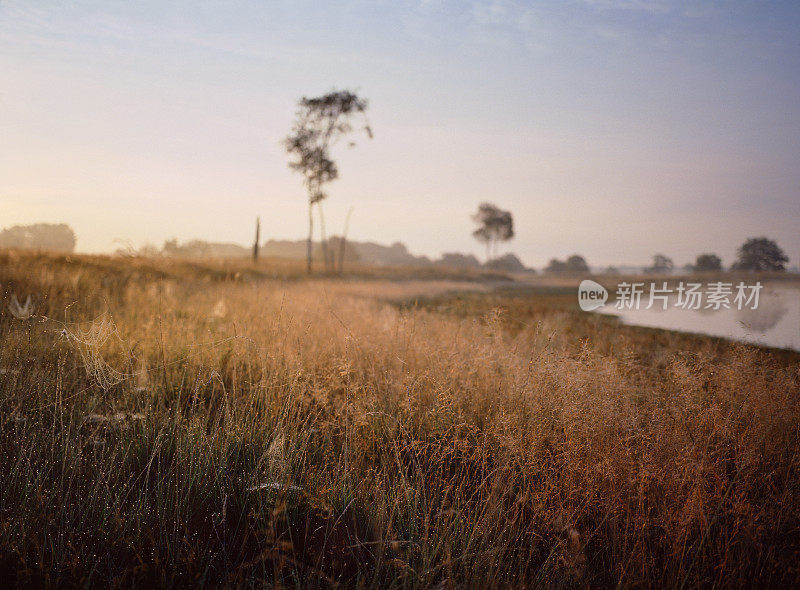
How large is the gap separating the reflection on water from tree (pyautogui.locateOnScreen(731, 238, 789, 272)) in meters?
44.4

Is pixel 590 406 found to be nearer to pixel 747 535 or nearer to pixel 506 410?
pixel 506 410

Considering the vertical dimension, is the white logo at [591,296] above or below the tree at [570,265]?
below

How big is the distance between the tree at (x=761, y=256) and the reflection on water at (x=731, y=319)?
44395mm

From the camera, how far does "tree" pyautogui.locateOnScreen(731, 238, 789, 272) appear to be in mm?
51156

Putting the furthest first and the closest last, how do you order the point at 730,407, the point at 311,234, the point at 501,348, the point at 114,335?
the point at 311,234, the point at 114,335, the point at 501,348, the point at 730,407

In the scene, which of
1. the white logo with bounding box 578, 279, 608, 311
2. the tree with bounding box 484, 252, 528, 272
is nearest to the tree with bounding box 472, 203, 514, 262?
the tree with bounding box 484, 252, 528, 272

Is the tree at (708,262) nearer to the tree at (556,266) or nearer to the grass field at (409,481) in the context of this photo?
the tree at (556,266)

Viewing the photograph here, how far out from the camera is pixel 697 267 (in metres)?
70.4

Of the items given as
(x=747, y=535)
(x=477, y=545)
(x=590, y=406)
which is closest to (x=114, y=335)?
(x=477, y=545)

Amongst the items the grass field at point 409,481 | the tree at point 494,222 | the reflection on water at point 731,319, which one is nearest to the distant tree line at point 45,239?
the grass field at point 409,481

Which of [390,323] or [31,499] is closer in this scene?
[31,499]

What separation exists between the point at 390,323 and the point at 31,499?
4.04m

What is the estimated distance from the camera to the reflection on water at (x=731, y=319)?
9.35 meters

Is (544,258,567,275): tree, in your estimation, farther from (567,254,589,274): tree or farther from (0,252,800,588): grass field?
(0,252,800,588): grass field
